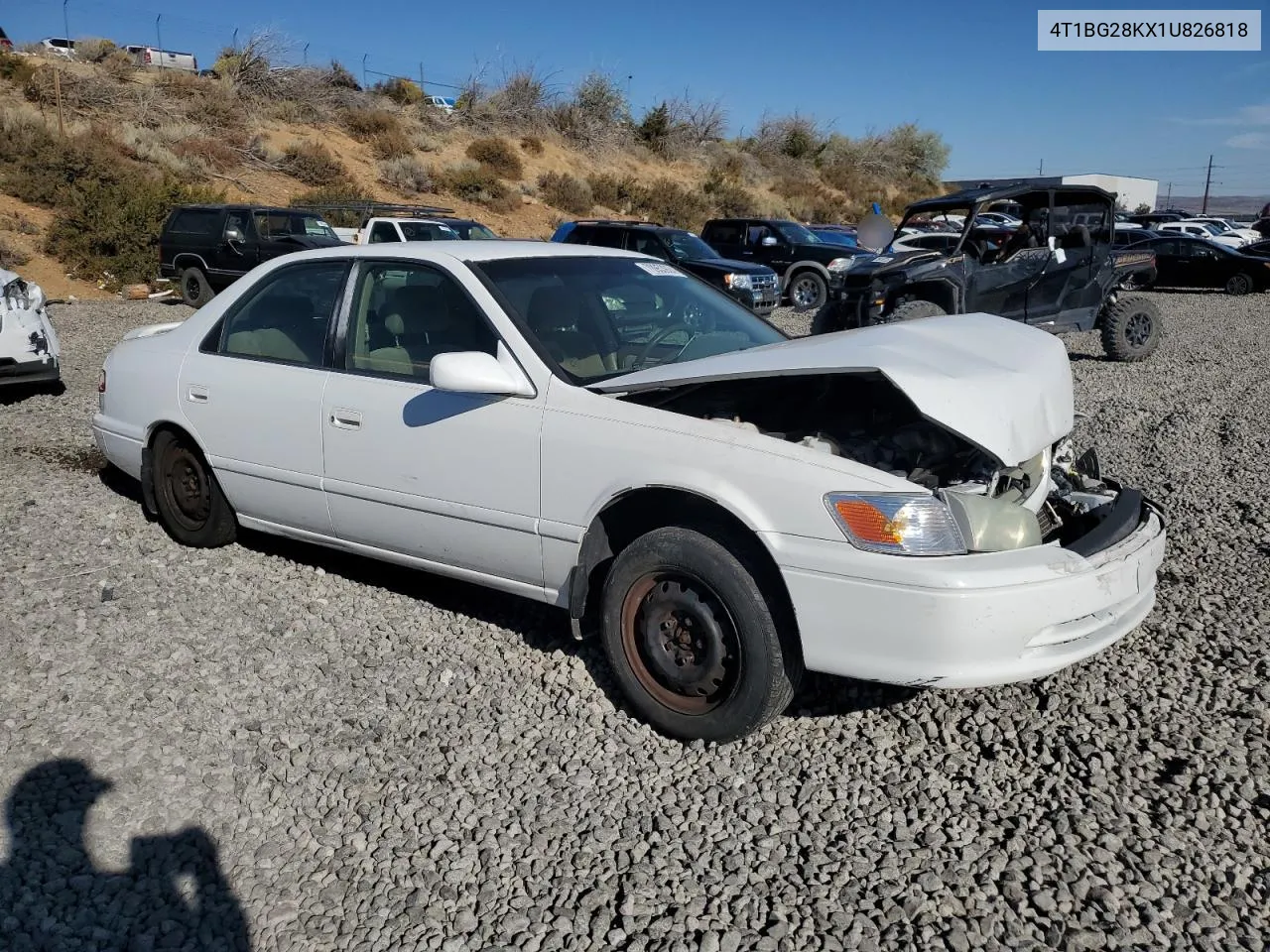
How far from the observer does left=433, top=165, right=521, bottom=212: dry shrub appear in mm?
34125

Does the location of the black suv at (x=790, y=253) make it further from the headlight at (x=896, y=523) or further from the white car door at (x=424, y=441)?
the headlight at (x=896, y=523)

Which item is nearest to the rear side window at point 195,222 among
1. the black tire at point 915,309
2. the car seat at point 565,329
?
the black tire at point 915,309

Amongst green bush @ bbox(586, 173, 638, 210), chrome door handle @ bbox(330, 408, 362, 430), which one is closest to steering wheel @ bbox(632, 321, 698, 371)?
chrome door handle @ bbox(330, 408, 362, 430)

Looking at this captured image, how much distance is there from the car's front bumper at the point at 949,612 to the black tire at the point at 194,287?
55.4ft

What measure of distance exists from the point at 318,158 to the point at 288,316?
29401mm

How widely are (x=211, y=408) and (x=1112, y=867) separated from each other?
4.12 metres

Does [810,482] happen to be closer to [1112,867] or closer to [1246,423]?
[1112,867]

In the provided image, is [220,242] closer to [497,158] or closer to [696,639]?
[696,639]

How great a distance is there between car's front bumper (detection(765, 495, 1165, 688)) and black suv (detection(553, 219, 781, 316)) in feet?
42.8

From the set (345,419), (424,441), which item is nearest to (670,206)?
(345,419)

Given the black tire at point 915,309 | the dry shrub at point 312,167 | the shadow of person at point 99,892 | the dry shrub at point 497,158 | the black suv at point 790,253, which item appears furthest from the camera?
the dry shrub at point 497,158

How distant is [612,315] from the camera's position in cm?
436

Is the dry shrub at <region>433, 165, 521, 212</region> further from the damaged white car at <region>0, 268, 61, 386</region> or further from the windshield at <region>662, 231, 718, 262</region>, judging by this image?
the damaged white car at <region>0, 268, 61, 386</region>

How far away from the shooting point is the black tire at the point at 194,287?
17906 millimetres
